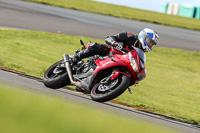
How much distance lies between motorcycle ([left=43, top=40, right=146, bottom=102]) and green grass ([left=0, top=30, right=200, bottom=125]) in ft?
5.29

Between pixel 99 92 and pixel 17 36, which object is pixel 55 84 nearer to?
pixel 99 92

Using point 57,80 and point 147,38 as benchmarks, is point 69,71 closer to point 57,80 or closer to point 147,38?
point 57,80

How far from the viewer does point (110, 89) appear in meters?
6.03

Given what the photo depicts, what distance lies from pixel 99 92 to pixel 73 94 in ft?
3.98

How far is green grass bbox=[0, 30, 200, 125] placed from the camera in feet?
27.3

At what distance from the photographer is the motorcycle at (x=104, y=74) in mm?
6031

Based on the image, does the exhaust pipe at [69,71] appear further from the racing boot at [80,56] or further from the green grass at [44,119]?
the green grass at [44,119]

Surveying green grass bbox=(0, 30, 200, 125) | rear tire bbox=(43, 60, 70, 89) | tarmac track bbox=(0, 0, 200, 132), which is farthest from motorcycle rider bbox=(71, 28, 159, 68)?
tarmac track bbox=(0, 0, 200, 132)

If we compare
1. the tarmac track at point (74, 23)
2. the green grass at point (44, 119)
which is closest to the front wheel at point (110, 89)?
the green grass at point (44, 119)

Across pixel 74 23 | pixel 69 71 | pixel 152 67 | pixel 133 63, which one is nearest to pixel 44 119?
pixel 133 63

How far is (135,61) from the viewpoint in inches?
244

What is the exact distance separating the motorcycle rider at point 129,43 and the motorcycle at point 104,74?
4.8 inches

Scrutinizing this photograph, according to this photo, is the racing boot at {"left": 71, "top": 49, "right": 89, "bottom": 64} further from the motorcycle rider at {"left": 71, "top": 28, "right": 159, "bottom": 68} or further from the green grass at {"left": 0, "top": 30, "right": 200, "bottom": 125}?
the green grass at {"left": 0, "top": 30, "right": 200, "bottom": 125}

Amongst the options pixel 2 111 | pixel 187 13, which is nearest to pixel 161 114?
pixel 2 111
